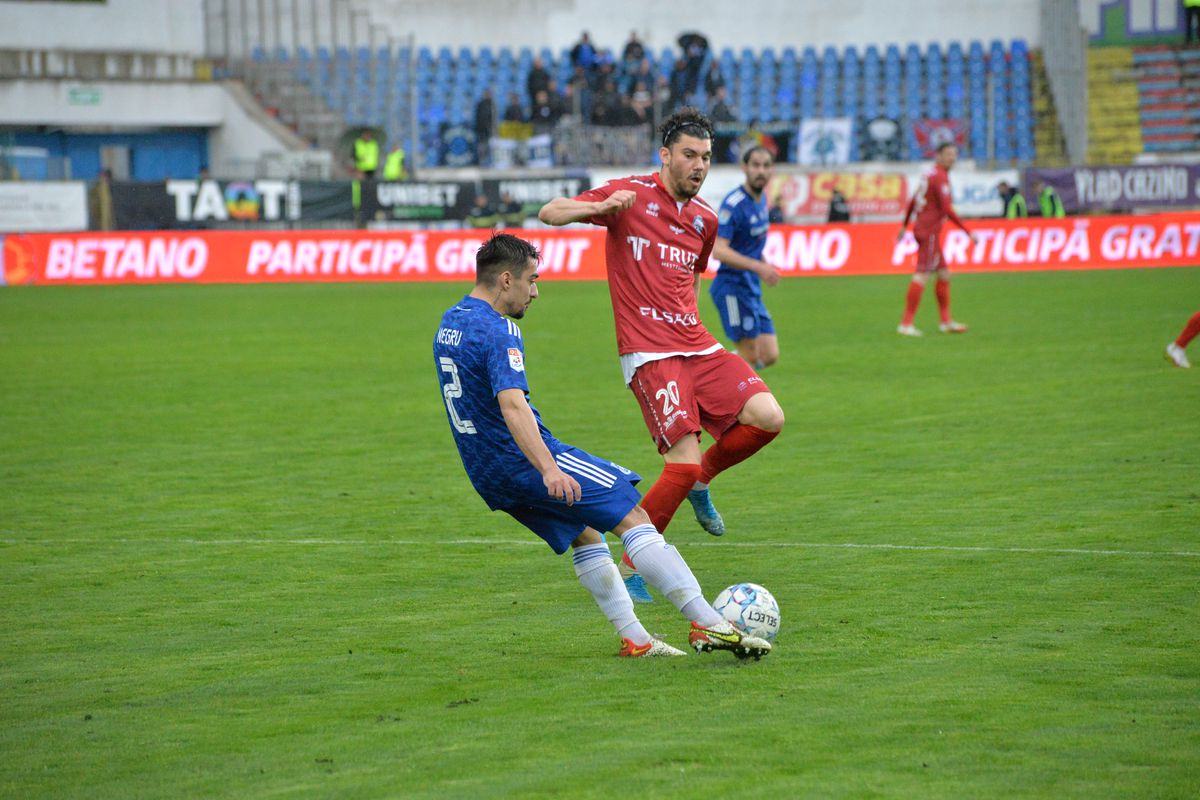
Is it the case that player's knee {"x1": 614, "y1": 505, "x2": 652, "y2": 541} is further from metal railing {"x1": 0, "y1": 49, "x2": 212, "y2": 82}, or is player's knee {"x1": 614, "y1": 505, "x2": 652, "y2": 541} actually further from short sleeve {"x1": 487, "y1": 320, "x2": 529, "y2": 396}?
metal railing {"x1": 0, "y1": 49, "x2": 212, "y2": 82}

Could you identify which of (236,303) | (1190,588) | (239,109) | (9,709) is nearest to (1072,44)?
(239,109)

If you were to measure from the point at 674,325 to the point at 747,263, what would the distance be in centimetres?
366

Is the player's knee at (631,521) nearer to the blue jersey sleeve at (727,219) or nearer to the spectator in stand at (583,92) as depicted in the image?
the blue jersey sleeve at (727,219)

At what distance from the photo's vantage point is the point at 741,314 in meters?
13.7

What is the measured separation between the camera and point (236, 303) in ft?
86.9

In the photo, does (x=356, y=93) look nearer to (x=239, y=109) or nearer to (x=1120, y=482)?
(x=239, y=109)

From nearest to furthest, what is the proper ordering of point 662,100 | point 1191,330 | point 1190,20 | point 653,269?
point 653,269
point 1191,330
point 662,100
point 1190,20

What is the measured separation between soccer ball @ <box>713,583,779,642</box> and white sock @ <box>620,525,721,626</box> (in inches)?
6.4

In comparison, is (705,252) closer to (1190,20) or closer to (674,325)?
(674,325)

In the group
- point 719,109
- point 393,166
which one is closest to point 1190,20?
point 719,109

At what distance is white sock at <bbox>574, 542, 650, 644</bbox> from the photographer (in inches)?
238

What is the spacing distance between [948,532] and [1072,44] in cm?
3572

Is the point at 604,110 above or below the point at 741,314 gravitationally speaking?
above

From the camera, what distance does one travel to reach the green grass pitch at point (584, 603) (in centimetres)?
Answer: 480
